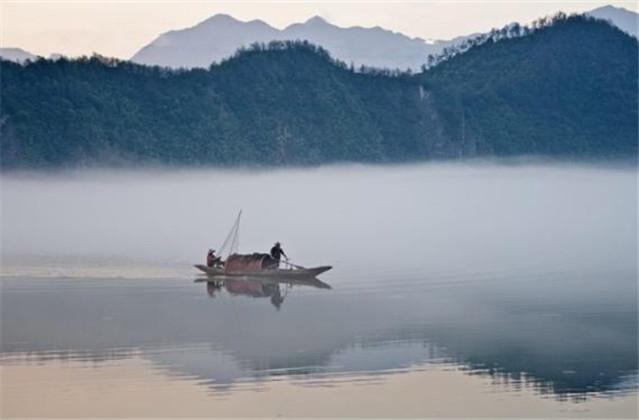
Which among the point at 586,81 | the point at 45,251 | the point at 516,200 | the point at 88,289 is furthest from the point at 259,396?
the point at 586,81

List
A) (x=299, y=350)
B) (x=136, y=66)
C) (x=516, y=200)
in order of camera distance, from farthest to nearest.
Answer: (x=136, y=66), (x=516, y=200), (x=299, y=350)

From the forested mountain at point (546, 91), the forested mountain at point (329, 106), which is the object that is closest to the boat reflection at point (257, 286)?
the forested mountain at point (329, 106)

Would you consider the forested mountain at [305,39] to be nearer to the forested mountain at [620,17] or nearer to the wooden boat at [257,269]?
the forested mountain at [620,17]

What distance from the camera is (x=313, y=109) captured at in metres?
74.1

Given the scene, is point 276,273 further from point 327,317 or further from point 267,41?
point 267,41

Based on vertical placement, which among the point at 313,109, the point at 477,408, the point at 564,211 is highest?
the point at 313,109

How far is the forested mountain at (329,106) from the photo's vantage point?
67812 mm

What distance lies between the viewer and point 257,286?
31.0 meters

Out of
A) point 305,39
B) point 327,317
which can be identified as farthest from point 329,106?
point 327,317

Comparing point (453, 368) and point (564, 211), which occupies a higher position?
point (564, 211)

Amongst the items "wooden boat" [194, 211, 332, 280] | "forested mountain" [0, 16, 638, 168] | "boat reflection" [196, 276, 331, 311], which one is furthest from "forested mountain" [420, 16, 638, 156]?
"boat reflection" [196, 276, 331, 311]

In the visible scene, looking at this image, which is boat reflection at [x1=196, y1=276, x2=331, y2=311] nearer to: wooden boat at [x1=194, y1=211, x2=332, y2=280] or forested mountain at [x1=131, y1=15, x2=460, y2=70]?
wooden boat at [x1=194, y1=211, x2=332, y2=280]

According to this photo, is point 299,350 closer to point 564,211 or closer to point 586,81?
point 564,211

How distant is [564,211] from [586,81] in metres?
23.7
